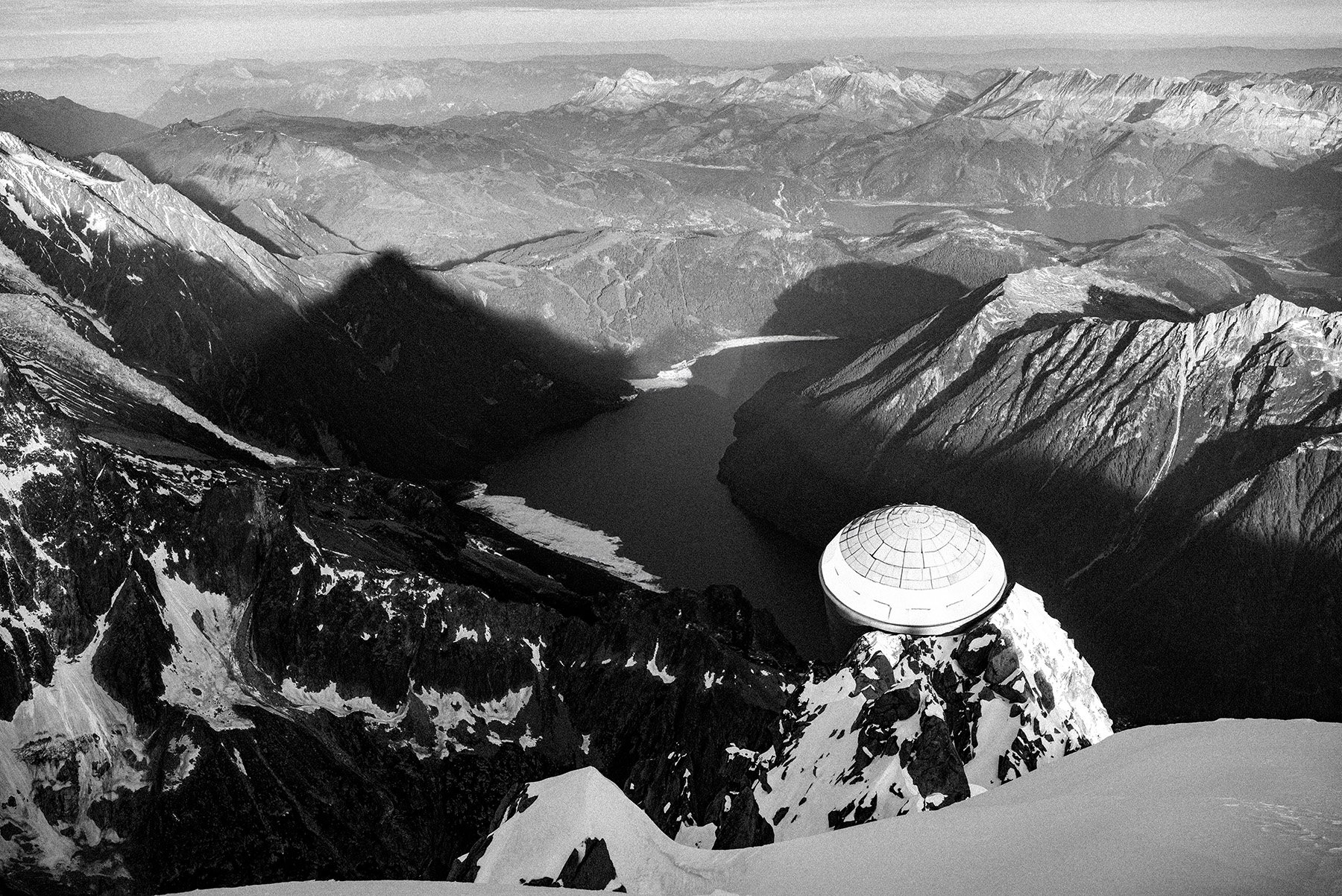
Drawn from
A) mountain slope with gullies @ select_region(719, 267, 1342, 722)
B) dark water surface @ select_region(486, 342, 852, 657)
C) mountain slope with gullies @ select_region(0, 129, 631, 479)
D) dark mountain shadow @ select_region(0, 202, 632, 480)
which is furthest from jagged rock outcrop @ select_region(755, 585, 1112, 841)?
dark mountain shadow @ select_region(0, 202, 632, 480)

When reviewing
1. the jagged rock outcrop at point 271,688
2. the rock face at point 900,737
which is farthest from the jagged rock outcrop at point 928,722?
the jagged rock outcrop at point 271,688

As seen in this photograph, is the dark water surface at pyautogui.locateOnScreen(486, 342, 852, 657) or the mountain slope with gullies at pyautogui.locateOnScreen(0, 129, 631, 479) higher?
the mountain slope with gullies at pyautogui.locateOnScreen(0, 129, 631, 479)

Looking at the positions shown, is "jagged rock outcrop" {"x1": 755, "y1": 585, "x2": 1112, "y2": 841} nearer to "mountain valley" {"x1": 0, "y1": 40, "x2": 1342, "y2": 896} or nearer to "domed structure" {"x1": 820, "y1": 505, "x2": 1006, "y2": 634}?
"mountain valley" {"x1": 0, "y1": 40, "x2": 1342, "y2": 896}

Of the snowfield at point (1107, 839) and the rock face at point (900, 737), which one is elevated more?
the snowfield at point (1107, 839)

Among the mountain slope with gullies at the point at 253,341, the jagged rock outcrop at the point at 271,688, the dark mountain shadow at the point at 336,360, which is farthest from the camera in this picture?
the dark mountain shadow at the point at 336,360

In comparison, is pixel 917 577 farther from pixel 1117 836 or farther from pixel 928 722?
pixel 1117 836

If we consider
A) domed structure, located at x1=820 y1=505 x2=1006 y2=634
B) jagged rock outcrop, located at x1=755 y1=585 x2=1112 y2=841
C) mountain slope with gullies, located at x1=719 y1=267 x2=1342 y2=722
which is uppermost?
domed structure, located at x1=820 y1=505 x2=1006 y2=634

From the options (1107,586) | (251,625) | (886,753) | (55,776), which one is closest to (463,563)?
(251,625)

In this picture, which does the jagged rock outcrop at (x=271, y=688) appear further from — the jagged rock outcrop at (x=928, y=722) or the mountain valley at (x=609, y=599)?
the jagged rock outcrop at (x=928, y=722)

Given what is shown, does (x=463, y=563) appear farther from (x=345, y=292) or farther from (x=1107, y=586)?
(x=345, y=292)
